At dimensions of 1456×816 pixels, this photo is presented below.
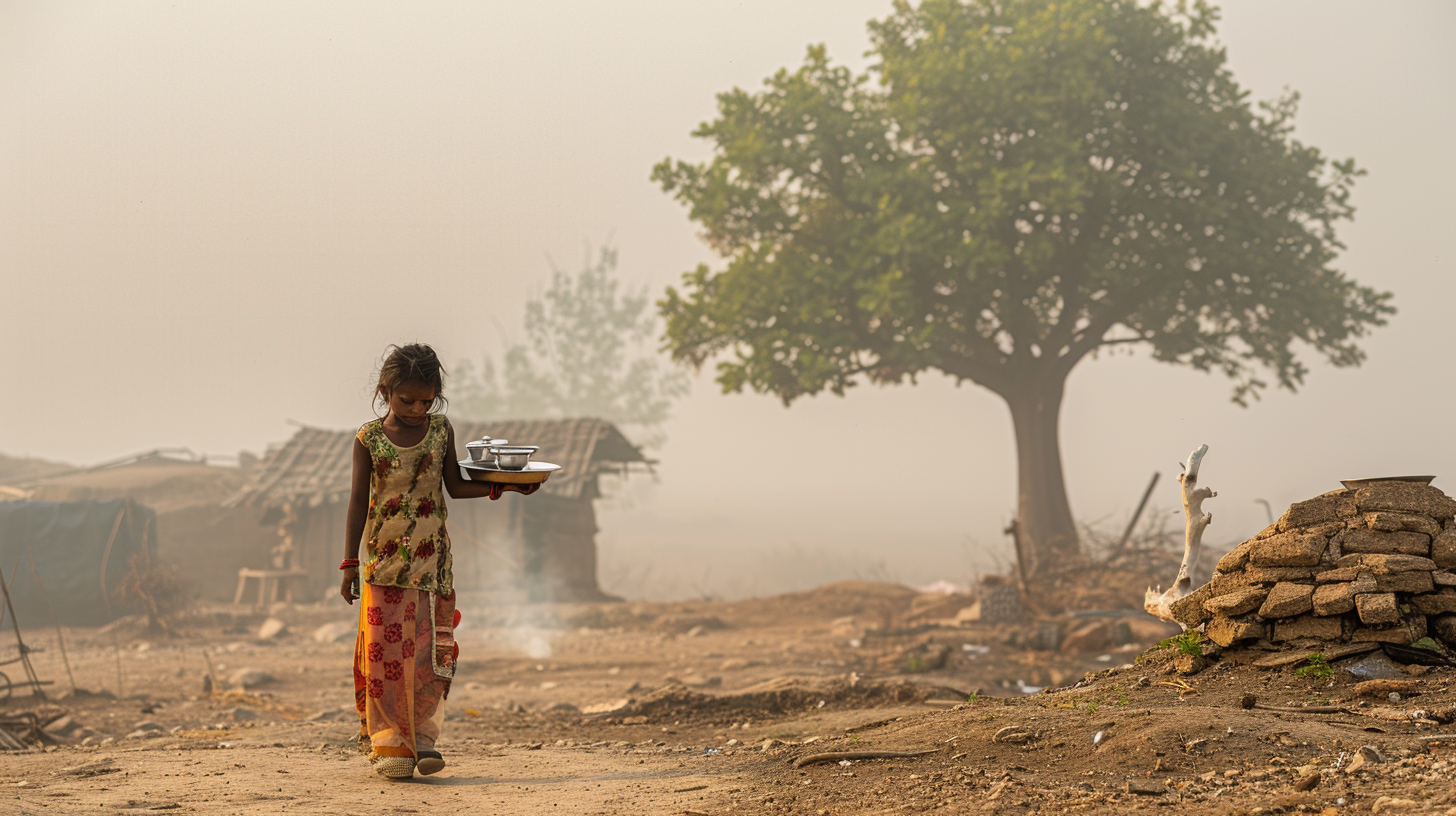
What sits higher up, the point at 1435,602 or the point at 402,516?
the point at 402,516

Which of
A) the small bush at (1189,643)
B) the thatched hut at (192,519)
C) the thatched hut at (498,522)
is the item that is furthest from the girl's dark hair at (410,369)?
the thatched hut at (192,519)

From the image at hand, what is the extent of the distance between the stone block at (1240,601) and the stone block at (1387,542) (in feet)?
1.88

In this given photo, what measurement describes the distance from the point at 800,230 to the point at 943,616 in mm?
8105

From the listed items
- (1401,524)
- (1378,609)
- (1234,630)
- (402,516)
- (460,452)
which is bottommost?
(1234,630)

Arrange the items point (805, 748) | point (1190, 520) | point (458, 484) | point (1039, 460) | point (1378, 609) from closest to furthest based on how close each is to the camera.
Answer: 1. point (458, 484)
2. point (1378, 609)
3. point (805, 748)
4. point (1190, 520)
5. point (1039, 460)

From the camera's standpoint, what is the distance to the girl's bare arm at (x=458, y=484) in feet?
16.5

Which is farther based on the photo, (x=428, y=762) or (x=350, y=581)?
(x=428, y=762)

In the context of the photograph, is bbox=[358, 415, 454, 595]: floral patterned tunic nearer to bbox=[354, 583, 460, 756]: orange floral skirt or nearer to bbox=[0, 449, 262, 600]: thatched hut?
bbox=[354, 583, 460, 756]: orange floral skirt

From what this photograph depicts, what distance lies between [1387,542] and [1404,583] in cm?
29

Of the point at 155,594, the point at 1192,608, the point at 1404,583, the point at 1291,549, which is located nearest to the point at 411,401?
the point at 1192,608

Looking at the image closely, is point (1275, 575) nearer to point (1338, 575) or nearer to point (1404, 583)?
point (1338, 575)

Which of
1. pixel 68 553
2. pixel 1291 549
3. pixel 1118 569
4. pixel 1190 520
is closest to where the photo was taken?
pixel 1291 549

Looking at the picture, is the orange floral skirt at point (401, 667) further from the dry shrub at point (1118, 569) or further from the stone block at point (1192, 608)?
the dry shrub at point (1118, 569)

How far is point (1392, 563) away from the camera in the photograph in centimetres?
603
